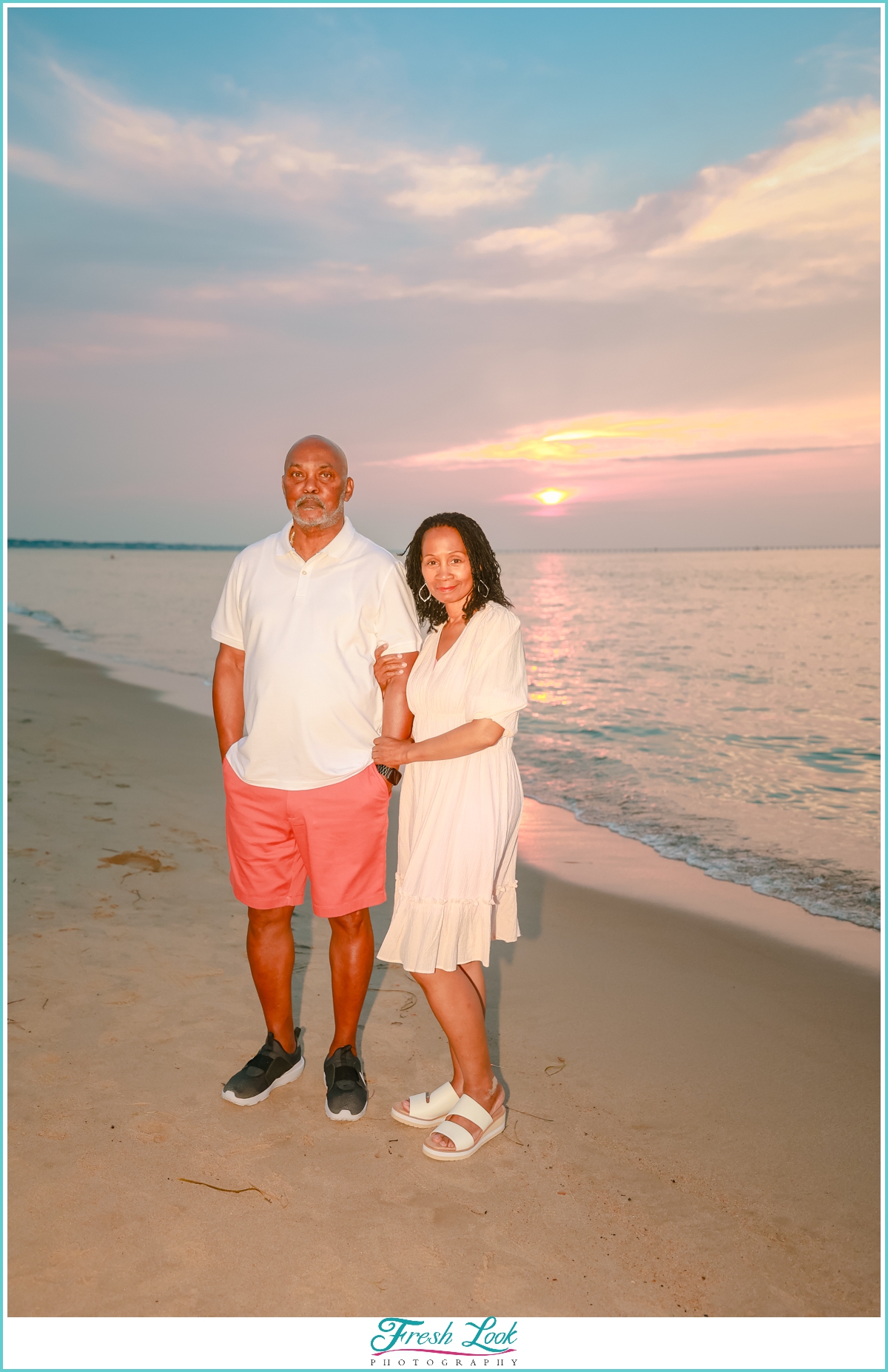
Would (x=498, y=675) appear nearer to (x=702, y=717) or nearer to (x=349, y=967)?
(x=349, y=967)

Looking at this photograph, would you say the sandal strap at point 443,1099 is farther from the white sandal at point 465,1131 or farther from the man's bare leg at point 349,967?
the man's bare leg at point 349,967

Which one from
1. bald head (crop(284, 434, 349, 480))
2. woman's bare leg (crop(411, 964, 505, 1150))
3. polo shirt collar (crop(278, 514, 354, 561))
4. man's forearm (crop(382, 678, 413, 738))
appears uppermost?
bald head (crop(284, 434, 349, 480))

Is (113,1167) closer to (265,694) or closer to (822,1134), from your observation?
(265,694)

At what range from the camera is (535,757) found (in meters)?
10.1

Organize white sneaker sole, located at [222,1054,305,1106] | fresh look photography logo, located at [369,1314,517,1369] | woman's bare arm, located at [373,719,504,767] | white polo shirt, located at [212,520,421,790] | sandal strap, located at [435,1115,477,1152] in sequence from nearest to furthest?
1. fresh look photography logo, located at [369,1314,517,1369]
2. woman's bare arm, located at [373,719,504,767]
3. sandal strap, located at [435,1115,477,1152]
4. white polo shirt, located at [212,520,421,790]
5. white sneaker sole, located at [222,1054,305,1106]

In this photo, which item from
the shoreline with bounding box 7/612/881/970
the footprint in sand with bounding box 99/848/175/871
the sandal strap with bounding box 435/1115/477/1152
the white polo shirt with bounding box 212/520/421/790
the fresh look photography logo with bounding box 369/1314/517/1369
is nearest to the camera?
the fresh look photography logo with bounding box 369/1314/517/1369

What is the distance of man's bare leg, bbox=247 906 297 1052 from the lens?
3.31 m

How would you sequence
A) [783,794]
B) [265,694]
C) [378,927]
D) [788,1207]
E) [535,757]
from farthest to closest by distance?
1. [535,757]
2. [783,794]
3. [378,927]
4. [265,694]
5. [788,1207]

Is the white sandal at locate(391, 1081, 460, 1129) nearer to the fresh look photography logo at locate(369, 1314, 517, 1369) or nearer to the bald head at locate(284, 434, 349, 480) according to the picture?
the fresh look photography logo at locate(369, 1314, 517, 1369)

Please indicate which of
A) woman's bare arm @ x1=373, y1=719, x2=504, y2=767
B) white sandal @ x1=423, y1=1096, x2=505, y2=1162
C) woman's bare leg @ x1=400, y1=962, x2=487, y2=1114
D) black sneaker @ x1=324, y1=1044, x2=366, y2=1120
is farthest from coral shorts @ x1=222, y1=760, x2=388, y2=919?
white sandal @ x1=423, y1=1096, x2=505, y2=1162

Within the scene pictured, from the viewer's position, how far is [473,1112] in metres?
3.03

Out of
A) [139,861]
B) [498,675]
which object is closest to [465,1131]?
[498,675]

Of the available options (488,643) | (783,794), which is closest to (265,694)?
(488,643)

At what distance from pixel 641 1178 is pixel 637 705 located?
36.0 ft
